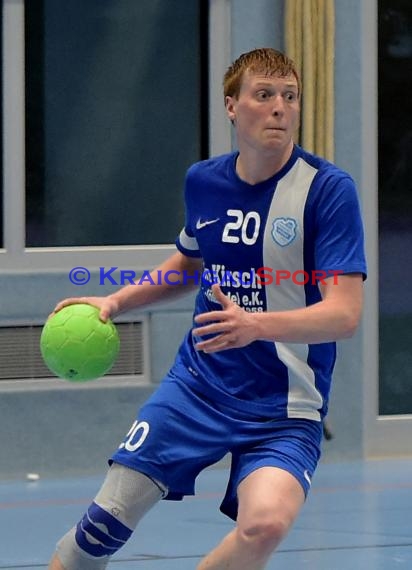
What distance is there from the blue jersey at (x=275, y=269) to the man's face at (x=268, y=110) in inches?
5.6

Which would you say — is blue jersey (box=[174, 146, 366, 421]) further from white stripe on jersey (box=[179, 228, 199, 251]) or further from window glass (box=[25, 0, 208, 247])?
window glass (box=[25, 0, 208, 247])

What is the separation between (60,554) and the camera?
458 centimetres

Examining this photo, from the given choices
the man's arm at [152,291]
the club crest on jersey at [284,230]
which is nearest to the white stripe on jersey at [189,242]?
the man's arm at [152,291]

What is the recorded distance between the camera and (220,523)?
22.5ft

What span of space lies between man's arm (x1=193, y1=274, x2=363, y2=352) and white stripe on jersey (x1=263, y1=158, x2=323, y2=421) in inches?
7.4

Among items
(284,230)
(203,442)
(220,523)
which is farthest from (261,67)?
(220,523)

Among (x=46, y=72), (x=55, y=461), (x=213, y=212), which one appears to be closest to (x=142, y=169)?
(x=46, y=72)

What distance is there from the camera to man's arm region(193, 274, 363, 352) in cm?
407

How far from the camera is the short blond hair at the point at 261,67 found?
15.0 ft

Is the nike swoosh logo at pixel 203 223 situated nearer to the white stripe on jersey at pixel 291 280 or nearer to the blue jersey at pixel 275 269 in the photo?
the blue jersey at pixel 275 269

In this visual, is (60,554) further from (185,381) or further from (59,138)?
(59,138)

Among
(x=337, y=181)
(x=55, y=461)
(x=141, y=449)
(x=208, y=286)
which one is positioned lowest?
(x=55, y=461)

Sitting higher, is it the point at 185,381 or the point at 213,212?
the point at 213,212

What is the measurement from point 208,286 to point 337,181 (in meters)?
0.55
